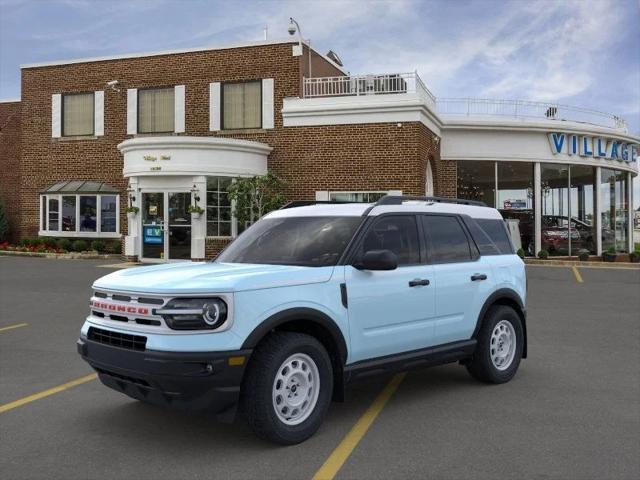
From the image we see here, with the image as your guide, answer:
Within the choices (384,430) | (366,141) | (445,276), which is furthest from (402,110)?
(384,430)

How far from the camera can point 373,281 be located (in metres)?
5.07

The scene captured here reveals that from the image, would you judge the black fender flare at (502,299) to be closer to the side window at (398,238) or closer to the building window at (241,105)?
the side window at (398,238)

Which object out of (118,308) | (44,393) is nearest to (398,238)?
(118,308)

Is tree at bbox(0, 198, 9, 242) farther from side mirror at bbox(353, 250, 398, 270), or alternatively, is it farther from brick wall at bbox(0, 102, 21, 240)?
side mirror at bbox(353, 250, 398, 270)

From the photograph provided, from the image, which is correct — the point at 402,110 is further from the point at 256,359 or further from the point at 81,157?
the point at 256,359

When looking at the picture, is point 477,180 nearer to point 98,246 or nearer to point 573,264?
point 573,264

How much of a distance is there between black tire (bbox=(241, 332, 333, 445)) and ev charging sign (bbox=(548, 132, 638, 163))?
2202cm

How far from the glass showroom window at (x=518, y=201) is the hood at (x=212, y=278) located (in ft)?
67.6

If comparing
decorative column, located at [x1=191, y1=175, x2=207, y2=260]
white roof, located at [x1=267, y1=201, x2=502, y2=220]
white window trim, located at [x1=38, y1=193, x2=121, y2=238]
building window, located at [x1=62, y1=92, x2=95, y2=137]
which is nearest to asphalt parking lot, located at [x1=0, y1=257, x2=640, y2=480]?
white roof, located at [x1=267, y1=201, x2=502, y2=220]

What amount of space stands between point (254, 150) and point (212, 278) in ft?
55.7

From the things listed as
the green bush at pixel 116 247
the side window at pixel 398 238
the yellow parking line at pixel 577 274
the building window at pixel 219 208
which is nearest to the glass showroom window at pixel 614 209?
the yellow parking line at pixel 577 274

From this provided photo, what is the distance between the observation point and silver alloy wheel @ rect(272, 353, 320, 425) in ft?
14.6

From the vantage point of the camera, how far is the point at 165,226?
20641mm

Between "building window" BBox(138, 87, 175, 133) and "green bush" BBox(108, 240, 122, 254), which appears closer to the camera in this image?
"green bush" BBox(108, 240, 122, 254)
